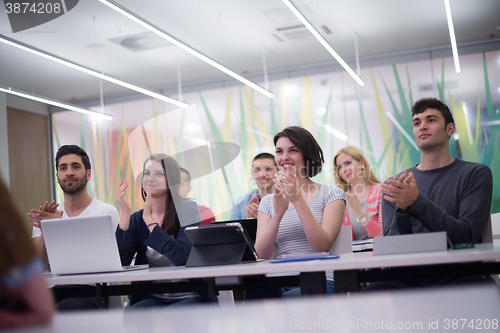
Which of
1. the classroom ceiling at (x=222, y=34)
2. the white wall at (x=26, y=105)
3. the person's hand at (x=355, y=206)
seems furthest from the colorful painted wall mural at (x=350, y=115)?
the person's hand at (x=355, y=206)

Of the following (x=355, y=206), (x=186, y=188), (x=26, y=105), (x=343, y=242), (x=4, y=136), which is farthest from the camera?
(x=26, y=105)

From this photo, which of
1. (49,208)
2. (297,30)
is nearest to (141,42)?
(297,30)

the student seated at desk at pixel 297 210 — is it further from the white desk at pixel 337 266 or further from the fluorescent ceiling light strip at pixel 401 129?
the fluorescent ceiling light strip at pixel 401 129

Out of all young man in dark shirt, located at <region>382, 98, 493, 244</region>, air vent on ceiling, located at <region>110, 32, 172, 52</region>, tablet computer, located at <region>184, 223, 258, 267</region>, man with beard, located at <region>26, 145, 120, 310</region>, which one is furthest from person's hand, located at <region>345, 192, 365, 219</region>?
air vent on ceiling, located at <region>110, 32, 172, 52</region>

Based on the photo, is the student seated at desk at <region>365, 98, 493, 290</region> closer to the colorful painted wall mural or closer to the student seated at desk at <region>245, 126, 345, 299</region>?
the student seated at desk at <region>245, 126, 345, 299</region>

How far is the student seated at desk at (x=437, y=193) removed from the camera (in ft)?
5.35

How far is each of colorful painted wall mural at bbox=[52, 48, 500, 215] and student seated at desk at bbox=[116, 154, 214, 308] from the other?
9.25 feet

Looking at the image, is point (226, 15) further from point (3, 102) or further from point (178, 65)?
point (3, 102)

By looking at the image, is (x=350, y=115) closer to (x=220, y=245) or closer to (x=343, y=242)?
(x=343, y=242)

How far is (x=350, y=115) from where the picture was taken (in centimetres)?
596

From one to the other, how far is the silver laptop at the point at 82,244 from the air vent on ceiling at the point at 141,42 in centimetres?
370

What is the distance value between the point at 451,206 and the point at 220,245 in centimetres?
96

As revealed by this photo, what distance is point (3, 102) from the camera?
657 cm

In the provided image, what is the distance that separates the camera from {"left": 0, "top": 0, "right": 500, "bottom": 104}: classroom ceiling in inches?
180
